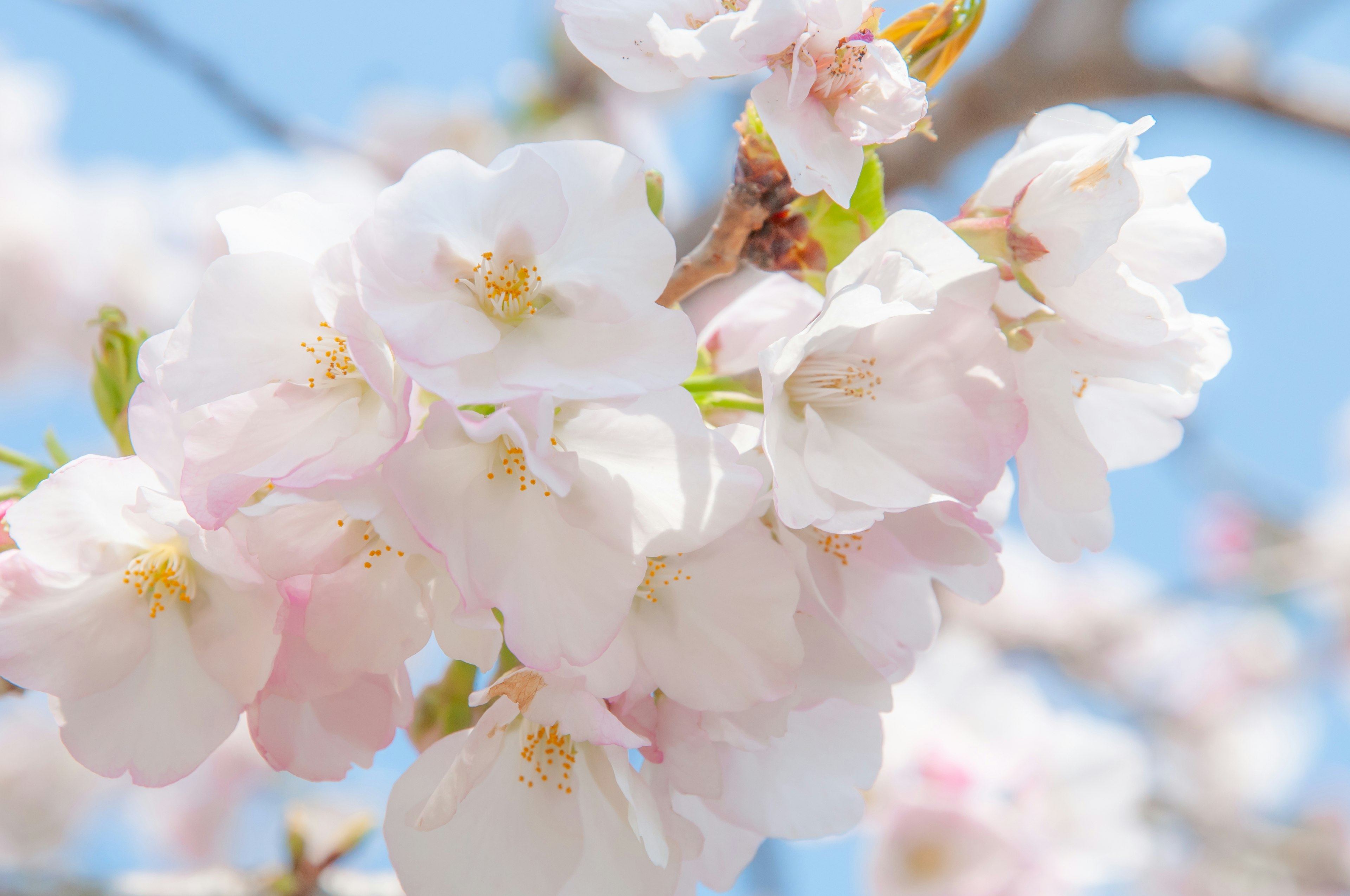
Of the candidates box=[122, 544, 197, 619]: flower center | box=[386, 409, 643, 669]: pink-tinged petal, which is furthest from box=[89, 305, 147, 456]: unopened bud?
box=[386, 409, 643, 669]: pink-tinged petal

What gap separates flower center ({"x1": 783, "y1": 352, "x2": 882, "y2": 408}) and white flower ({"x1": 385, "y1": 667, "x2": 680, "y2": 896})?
0.78 ft

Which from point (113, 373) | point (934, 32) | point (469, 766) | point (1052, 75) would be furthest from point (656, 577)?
point (1052, 75)

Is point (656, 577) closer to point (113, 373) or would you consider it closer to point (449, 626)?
point (449, 626)

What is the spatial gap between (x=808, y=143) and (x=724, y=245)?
0.12m

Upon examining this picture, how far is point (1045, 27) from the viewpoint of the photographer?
2.09 meters

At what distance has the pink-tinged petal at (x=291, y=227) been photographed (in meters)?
0.52

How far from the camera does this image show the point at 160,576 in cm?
60

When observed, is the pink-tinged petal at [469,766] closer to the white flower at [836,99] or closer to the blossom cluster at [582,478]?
the blossom cluster at [582,478]

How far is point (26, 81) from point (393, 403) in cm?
393

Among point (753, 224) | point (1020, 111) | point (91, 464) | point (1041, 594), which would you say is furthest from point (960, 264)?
point (1041, 594)

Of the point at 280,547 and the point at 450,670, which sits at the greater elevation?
the point at 280,547

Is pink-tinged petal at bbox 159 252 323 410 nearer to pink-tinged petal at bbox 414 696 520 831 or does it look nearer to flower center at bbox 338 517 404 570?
flower center at bbox 338 517 404 570

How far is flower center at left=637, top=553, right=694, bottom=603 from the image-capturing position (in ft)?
1.87

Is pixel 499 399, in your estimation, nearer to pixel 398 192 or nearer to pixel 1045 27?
pixel 398 192
